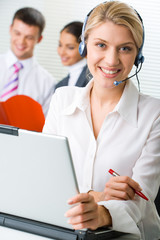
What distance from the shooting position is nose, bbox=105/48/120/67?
157 centimetres

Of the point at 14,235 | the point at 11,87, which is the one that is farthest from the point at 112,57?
the point at 11,87

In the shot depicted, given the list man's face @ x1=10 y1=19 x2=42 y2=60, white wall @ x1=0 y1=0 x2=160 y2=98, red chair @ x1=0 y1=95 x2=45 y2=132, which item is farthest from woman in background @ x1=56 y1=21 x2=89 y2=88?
red chair @ x1=0 y1=95 x2=45 y2=132

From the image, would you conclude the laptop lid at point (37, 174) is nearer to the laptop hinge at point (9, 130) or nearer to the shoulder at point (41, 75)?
the laptop hinge at point (9, 130)

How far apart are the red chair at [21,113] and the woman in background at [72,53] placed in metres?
1.78

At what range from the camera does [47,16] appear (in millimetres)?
5562

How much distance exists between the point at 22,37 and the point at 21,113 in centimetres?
249

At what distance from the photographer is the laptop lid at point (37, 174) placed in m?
0.96

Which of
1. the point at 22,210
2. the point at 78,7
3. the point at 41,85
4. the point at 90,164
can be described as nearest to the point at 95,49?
the point at 90,164

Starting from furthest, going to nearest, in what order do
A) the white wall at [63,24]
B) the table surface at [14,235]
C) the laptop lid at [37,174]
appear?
the white wall at [63,24] < the table surface at [14,235] < the laptop lid at [37,174]

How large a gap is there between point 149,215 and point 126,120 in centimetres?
38

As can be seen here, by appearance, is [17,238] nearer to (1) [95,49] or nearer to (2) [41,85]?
(1) [95,49]

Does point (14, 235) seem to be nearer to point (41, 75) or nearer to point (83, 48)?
point (83, 48)

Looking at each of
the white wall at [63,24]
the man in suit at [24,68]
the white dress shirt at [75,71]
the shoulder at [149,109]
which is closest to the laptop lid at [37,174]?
the shoulder at [149,109]

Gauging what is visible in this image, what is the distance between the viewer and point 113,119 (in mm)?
1643
